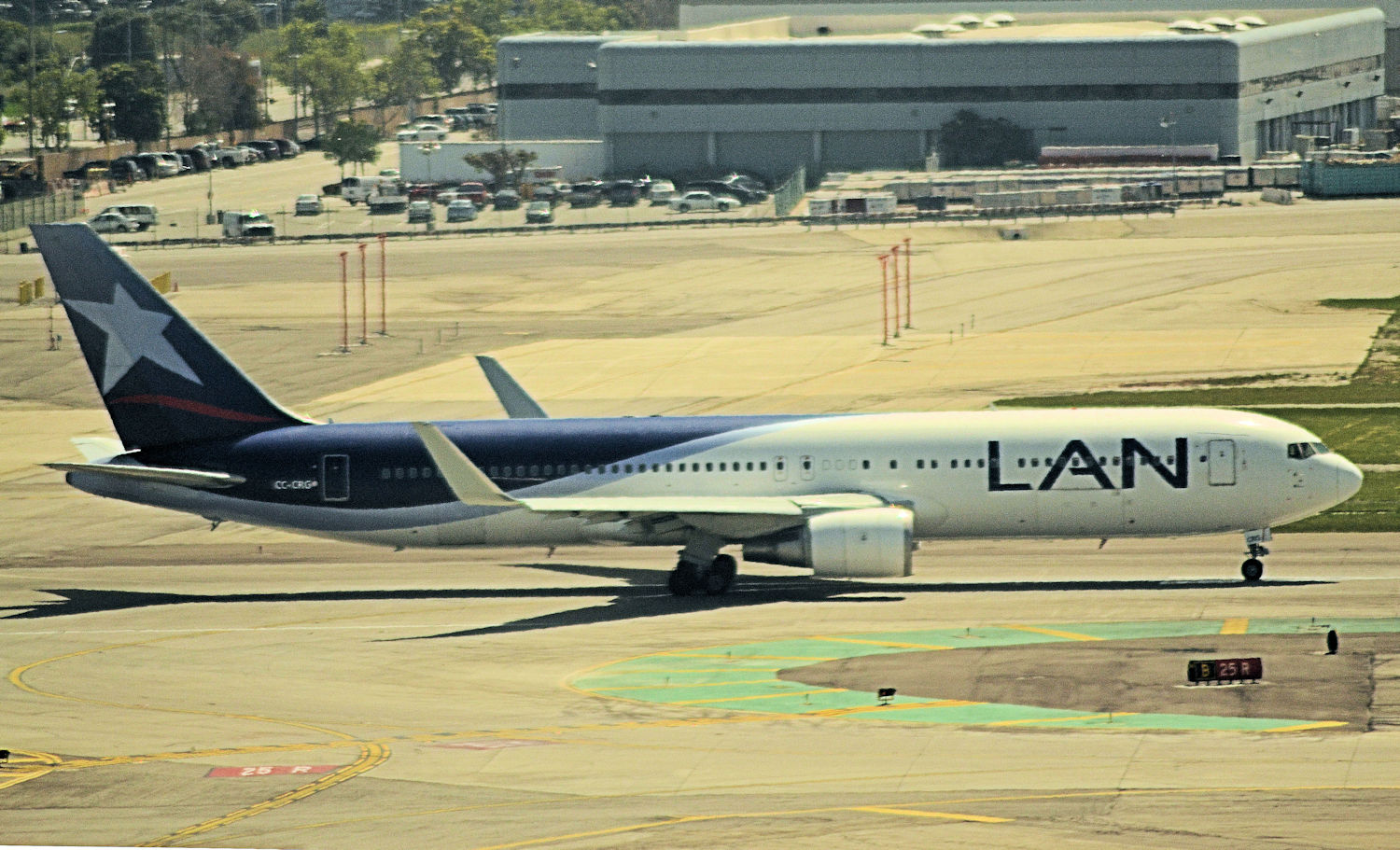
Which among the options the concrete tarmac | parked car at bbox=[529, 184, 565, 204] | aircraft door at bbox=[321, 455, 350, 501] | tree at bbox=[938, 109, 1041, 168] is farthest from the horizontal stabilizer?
tree at bbox=[938, 109, 1041, 168]

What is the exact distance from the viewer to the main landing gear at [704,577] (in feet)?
163

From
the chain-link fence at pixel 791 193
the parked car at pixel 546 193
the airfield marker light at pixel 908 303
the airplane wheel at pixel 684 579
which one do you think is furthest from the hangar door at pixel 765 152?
the airplane wheel at pixel 684 579

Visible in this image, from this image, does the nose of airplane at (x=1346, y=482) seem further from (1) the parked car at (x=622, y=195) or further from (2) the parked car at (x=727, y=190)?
(1) the parked car at (x=622, y=195)

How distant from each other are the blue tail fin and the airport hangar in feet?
469

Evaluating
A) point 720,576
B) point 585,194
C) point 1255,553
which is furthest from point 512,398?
point 585,194

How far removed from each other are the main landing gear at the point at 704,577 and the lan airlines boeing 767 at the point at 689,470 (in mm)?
48

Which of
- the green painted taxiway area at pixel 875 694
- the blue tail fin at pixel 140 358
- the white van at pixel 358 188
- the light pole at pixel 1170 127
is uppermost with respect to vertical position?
the light pole at pixel 1170 127

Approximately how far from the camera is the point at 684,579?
49781mm

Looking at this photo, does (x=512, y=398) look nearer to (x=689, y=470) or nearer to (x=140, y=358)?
(x=689, y=470)

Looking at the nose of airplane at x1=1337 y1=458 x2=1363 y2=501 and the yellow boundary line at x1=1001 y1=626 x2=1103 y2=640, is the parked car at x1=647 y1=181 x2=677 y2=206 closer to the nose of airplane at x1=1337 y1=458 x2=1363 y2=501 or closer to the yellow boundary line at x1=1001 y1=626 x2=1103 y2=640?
the nose of airplane at x1=1337 y1=458 x2=1363 y2=501

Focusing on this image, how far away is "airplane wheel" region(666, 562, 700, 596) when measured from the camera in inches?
1957

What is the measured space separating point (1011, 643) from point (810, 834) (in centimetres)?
1431

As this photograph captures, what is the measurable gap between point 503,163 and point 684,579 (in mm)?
147242

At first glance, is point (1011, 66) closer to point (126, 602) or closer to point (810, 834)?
point (126, 602)
